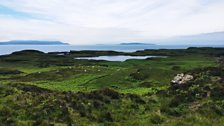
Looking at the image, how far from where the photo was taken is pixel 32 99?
2128 centimetres

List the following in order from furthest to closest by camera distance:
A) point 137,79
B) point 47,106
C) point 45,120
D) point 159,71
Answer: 1. point 159,71
2. point 137,79
3. point 47,106
4. point 45,120

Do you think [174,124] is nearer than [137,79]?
Yes

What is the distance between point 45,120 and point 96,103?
4112 millimetres

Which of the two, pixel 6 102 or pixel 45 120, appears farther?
pixel 6 102

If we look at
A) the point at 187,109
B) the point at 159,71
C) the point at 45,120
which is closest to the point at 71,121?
the point at 45,120

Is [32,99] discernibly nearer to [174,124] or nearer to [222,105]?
[174,124]

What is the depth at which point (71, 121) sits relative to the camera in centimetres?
1781

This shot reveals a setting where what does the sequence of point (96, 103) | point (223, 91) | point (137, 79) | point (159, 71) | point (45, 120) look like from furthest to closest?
point (159, 71) < point (137, 79) < point (223, 91) < point (96, 103) < point (45, 120)

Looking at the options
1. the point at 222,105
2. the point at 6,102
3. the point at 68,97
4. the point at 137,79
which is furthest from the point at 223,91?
the point at 137,79

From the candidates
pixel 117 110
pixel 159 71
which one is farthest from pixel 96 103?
pixel 159 71

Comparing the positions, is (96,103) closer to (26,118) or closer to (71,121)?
(71,121)

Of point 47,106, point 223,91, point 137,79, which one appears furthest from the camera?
point 137,79

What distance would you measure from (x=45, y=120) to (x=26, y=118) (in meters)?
1.54

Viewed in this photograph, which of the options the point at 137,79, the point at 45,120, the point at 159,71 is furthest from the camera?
the point at 159,71
